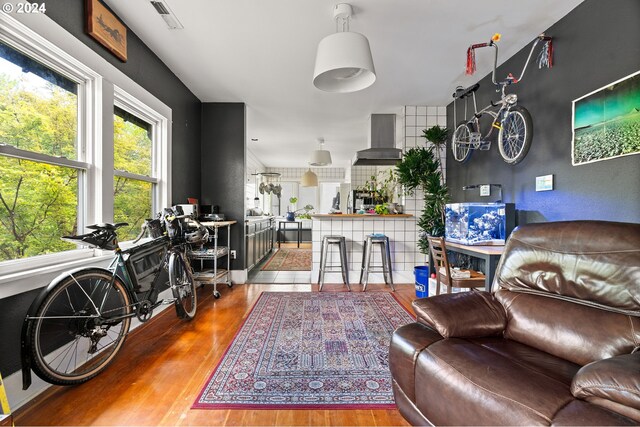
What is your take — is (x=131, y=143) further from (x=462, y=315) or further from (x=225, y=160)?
(x=462, y=315)

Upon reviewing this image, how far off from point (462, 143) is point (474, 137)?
0.24m

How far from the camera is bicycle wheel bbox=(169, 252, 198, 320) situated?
2.56 meters

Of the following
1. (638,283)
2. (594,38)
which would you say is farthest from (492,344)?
(594,38)

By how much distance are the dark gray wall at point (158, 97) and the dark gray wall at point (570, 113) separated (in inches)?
119

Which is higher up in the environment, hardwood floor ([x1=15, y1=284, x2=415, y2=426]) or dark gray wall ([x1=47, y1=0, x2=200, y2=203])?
dark gray wall ([x1=47, y1=0, x2=200, y2=203])

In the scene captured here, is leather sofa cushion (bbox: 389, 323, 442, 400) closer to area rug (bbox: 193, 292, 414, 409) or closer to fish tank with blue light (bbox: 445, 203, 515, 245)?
area rug (bbox: 193, 292, 414, 409)

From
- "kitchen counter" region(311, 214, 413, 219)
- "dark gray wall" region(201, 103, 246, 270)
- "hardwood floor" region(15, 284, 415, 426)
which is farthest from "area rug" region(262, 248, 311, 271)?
"hardwood floor" region(15, 284, 415, 426)

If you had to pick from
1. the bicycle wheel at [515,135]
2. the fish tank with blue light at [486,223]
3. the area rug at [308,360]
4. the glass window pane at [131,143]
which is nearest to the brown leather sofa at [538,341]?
the area rug at [308,360]

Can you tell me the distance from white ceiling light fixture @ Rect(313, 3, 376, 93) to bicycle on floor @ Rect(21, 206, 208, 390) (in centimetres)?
176

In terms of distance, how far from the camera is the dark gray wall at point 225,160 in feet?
13.5

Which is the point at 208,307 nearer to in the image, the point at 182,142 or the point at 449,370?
the point at 182,142

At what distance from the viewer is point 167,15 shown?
88.7 inches

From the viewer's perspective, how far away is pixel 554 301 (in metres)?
1.40

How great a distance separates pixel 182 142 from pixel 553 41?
12.6 ft
